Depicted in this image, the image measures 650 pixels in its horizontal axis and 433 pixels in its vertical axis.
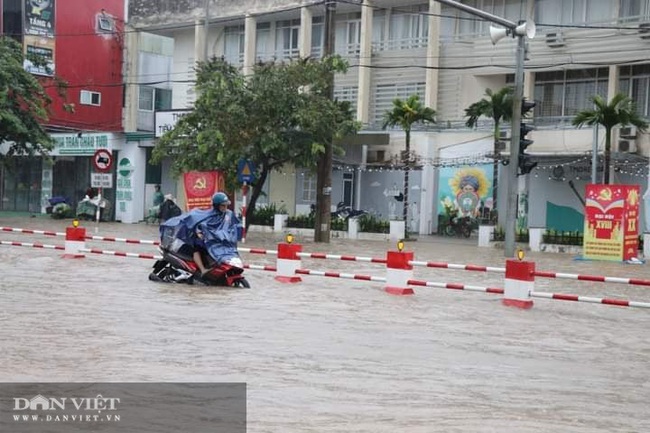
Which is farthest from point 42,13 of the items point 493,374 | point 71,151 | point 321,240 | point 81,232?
point 493,374

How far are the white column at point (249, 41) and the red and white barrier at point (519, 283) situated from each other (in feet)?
108

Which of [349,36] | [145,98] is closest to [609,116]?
[349,36]

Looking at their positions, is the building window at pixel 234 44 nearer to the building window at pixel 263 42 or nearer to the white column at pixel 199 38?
the building window at pixel 263 42

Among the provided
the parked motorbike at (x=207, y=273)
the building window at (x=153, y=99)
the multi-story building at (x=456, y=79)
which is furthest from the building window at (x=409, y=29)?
the parked motorbike at (x=207, y=273)

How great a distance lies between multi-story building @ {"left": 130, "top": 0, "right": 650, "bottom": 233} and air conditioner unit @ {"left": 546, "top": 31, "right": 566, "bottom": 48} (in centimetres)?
4

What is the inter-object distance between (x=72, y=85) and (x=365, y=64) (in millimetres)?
15922

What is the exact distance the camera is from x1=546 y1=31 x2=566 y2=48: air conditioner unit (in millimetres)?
37875

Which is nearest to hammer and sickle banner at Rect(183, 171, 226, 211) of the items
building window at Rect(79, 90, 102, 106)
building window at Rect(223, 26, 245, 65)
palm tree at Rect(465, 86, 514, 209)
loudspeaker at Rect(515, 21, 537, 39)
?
palm tree at Rect(465, 86, 514, 209)

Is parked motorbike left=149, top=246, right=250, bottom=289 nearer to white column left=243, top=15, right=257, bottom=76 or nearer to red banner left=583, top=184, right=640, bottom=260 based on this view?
red banner left=583, top=184, right=640, bottom=260

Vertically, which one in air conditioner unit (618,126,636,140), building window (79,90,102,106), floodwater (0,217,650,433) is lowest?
floodwater (0,217,650,433)

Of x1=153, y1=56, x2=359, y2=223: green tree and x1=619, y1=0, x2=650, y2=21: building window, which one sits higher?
x1=619, y1=0, x2=650, y2=21: building window

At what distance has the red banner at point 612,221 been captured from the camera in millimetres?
27016

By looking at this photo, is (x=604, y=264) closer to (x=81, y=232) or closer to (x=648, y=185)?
(x=648, y=185)

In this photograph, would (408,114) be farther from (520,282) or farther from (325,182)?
(520,282)
